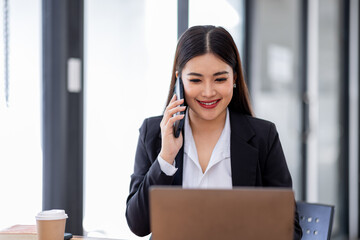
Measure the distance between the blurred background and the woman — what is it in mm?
636

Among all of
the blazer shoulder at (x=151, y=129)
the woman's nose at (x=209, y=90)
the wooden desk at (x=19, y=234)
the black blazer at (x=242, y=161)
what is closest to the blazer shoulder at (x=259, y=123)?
the black blazer at (x=242, y=161)

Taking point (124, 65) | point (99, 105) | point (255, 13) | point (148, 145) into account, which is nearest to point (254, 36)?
point (255, 13)

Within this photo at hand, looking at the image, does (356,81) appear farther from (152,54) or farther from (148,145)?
(148,145)

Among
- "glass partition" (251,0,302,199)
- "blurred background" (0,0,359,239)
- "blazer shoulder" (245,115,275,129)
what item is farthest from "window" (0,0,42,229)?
"glass partition" (251,0,302,199)

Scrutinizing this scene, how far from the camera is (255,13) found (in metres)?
3.34

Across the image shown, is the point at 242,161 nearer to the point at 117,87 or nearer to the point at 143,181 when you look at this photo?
the point at 143,181

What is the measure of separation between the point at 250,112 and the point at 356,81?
3.11m

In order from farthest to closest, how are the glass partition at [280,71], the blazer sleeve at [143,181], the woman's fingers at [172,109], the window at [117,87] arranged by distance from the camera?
1. the glass partition at [280,71]
2. the window at [117,87]
3. the woman's fingers at [172,109]
4. the blazer sleeve at [143,181]

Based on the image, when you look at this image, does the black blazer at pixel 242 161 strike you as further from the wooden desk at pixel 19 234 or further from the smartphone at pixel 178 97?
the wooden desk at pixel 19 234

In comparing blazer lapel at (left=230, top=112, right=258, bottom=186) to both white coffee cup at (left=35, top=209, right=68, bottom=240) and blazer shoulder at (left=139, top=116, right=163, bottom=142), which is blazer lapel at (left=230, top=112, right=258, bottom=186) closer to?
blazer shoulder at (left=139, top=116, right=163, bottom=142)

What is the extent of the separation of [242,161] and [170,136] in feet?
1.00

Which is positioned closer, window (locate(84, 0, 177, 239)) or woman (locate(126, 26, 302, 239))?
woman (locate(126, 26, 302, 239))

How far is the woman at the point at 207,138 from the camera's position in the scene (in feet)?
5.06

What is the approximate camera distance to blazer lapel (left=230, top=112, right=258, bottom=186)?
1.60 meters
